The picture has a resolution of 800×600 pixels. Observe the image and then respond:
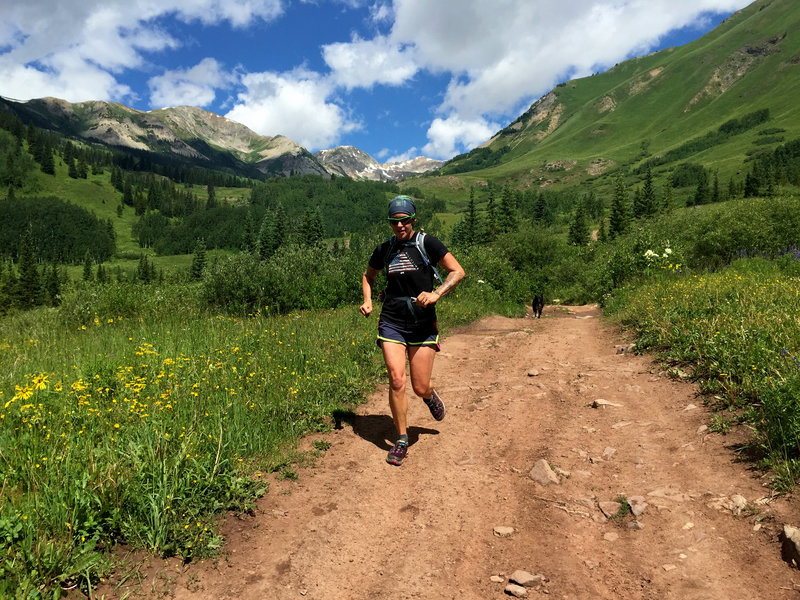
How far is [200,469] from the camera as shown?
399 centimetres

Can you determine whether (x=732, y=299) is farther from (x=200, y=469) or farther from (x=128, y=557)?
(x=128, y=557)

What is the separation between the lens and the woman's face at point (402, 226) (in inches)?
208

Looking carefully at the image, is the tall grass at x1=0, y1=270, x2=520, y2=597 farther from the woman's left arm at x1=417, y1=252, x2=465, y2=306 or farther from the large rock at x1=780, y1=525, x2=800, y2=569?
the large rock at x1=780, y1=525, x2=800, y2=569

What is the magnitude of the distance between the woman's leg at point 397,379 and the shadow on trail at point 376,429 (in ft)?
1.76

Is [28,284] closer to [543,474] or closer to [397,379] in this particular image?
[397,379]

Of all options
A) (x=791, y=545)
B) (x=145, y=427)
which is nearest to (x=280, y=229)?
(x=145, y=427)

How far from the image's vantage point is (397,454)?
514 centimetres

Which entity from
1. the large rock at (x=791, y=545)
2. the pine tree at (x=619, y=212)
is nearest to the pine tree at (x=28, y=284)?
the large rock at (x=791, y=545)

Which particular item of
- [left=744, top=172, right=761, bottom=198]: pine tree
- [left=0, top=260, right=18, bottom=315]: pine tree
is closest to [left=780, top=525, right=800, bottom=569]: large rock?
[left=0, top=260, right=18, bottom=315]: pine tree

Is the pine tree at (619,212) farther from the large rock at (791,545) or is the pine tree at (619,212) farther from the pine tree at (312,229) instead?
the large rock at (791,545)

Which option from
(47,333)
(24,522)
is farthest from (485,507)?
(47,333)

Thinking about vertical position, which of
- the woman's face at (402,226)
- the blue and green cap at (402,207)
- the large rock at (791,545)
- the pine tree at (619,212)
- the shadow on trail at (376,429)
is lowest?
the shadow on trail at (376,429)

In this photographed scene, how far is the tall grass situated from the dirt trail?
0.39m

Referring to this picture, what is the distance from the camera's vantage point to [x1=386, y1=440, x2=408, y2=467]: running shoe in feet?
16.6
